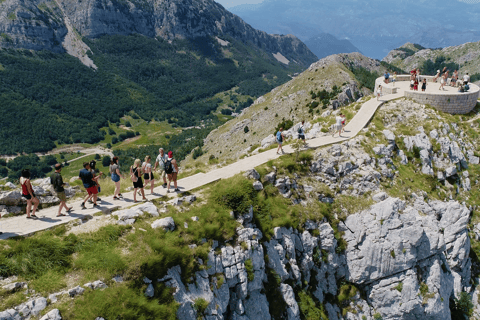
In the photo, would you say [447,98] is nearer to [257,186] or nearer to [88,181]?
→ [257,186]

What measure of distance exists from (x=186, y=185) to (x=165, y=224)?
17.9 ft

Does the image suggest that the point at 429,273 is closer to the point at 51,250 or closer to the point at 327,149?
the point at 327,149

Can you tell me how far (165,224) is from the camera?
53.3ft

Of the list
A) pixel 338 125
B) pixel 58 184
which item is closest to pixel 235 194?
pixel 58 184

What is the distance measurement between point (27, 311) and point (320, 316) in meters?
17.6

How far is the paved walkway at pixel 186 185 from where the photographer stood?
15.5 metres

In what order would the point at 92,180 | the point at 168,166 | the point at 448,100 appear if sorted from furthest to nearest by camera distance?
the point at 448,100, the point at 168,166, the point at 92,180

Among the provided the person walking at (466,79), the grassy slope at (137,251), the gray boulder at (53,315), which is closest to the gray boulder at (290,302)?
the grassy slope at (137,251)

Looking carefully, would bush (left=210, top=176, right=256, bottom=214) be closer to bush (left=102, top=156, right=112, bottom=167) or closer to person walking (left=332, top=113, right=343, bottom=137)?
person walking (left=332, top=113, right=343, bottom=137)

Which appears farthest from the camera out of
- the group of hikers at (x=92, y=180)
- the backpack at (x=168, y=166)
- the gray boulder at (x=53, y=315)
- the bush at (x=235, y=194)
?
the bush at (x=235, y=194)

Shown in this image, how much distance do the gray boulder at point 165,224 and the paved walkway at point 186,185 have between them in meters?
3.13

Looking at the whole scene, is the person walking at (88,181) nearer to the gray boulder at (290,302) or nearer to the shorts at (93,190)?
the shorts at (93,190)

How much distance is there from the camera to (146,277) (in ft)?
46.3

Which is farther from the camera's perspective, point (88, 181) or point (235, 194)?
point (235, 194)
